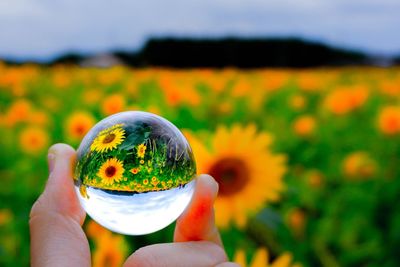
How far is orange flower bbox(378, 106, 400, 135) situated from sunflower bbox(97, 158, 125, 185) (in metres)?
1.47

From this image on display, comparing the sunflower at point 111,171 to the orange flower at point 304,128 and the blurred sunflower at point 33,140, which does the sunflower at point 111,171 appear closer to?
the blurred sunflower at point 33,140

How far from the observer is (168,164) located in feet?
2.03

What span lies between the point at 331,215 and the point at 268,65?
9293 millimetres

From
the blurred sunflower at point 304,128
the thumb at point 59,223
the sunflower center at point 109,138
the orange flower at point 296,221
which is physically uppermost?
the sunflower center at point 109,138

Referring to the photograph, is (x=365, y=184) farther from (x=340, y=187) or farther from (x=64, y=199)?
(x=64, y=199)

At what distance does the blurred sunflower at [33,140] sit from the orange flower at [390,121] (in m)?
0.94

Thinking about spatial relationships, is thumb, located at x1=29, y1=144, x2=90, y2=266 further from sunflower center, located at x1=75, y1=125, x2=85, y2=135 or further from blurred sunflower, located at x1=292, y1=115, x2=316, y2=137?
blurred sunflower, located at x1=292, y1=115, x2=316, y2=137

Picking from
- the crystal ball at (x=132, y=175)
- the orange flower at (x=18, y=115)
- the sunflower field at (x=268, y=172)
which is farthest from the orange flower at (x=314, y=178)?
the crystal ball at (x=132, y=175)

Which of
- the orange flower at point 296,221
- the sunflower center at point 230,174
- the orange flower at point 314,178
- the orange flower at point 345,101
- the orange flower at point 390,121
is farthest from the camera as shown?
the orange flower at point 345,101

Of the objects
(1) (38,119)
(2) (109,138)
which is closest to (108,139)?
(2) (109,138)

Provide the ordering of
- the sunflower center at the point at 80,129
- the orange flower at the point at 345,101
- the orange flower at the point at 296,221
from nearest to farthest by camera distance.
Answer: the sunflower center at the point at 80,129 → the orange flower at the point at 296,221 → the orange flower at the point at 345,101

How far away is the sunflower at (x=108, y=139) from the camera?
0.61m

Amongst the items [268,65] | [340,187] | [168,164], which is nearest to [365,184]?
[340,187]

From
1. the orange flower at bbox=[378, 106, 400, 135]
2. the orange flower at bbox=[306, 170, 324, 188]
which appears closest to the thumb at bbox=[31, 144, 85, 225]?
the orange flower at bbox=[306, 170, 324, 188]
